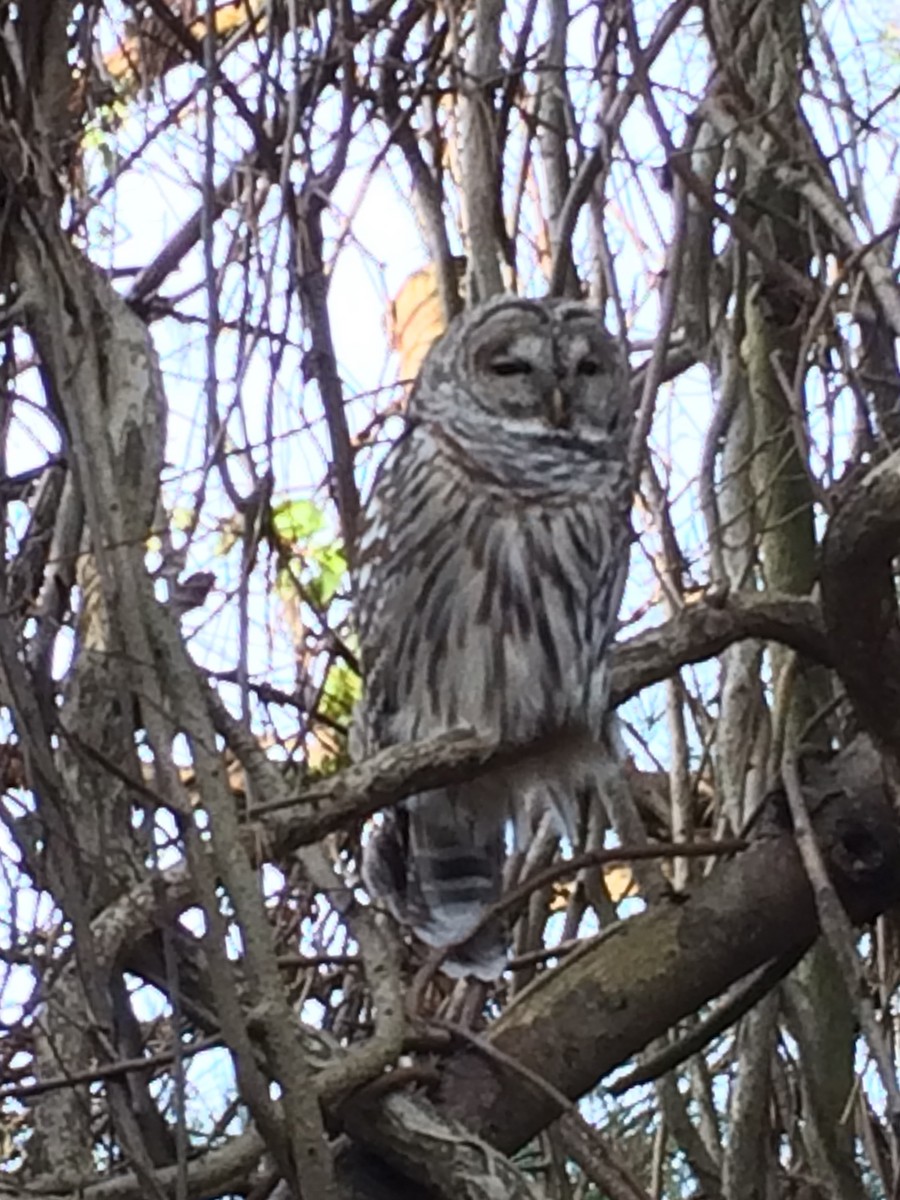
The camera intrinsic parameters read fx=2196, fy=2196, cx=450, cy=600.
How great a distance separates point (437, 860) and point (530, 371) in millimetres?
571

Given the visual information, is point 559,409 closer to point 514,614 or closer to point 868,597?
point 514,614

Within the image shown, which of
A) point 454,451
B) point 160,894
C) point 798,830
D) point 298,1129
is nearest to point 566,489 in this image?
point 454,451

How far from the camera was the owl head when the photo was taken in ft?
7.98

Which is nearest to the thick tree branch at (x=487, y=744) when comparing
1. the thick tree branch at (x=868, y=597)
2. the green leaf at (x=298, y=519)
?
the thick tree branch at (x=868, y=597)

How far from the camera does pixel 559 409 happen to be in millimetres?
2480

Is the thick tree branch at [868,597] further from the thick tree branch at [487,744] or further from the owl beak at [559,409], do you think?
the owl beak at [559,409]

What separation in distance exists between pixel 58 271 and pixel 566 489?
102 centimetres

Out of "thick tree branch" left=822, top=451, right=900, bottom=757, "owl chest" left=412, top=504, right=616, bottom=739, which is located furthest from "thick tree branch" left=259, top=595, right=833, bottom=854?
"owl chest" left=412, top=504, right=616, bottom=739

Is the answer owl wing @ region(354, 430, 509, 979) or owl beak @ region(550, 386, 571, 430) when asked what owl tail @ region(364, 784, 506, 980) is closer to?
owl wing @ region(354, 430, 509, 979)

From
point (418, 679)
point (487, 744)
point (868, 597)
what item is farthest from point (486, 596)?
point (868, 597)

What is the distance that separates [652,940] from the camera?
6.40ft

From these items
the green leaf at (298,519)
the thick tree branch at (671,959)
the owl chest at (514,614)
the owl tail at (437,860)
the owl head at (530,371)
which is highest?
the owl head at (530,371)

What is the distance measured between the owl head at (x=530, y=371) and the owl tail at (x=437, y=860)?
44 centimetres

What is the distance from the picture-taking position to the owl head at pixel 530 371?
243cm
